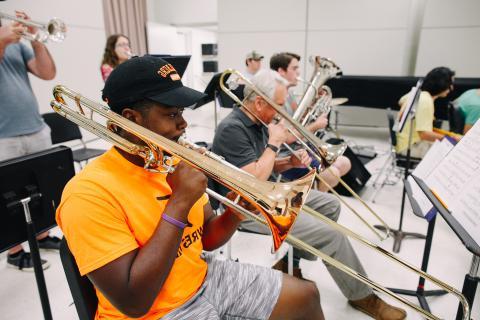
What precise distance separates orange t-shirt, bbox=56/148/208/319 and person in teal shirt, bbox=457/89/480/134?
3.37 meters

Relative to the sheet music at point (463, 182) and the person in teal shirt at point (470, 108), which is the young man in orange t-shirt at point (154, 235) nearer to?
the sheet music at point (463, 182)

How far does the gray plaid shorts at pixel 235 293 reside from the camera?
3.83ft

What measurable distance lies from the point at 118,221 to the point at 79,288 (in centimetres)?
26

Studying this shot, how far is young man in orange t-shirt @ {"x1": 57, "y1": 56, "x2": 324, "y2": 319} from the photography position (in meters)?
0.89

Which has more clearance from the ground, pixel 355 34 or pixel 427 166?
pixel 355 34

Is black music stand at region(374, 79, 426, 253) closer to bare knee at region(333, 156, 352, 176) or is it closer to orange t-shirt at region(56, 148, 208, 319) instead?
bare knee at region(333, 156, 352, 176)

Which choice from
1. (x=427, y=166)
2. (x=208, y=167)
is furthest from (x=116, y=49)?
(x=427, y=166)

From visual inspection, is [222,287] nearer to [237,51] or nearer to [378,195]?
[378,195]

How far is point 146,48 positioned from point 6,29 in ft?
21.3

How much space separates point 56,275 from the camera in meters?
2.31

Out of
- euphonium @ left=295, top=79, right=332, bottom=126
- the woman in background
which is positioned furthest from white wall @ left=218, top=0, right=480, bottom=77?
the woman in background

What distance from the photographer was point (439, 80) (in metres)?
3.21

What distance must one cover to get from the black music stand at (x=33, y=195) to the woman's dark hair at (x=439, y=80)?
335 centimetres

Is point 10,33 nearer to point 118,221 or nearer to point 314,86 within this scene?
point 118,221
